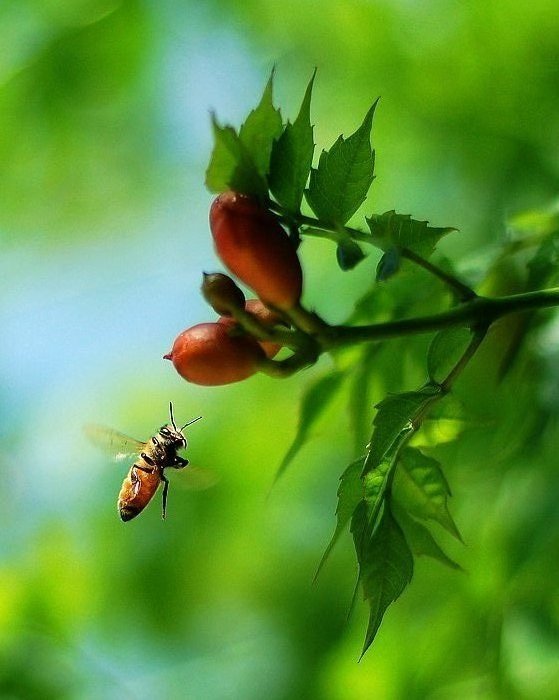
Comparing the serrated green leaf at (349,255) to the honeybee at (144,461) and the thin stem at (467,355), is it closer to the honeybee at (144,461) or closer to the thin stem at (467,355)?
the thin stem at (467,355)

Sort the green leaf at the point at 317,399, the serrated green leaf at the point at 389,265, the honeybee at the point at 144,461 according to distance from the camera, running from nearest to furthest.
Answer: the serrated green leaf at the point at 389,265, the green leaf at the point at 317,399, the honeybee at the point at 144,461

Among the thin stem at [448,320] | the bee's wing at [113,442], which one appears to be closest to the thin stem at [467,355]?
the thin stem at [448,320]

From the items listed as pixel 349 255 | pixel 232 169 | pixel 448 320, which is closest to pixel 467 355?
pixel 448 320

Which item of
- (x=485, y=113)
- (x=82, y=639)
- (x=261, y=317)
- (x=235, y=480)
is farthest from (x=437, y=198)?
(x=261, y=317)

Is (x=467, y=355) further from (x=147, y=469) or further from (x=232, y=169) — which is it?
(x=147, y=469)

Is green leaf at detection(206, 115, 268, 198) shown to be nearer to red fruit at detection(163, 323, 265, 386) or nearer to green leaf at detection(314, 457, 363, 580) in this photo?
red fruit at detection(163, 323, 265, 386)
